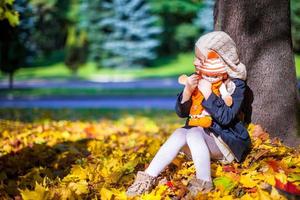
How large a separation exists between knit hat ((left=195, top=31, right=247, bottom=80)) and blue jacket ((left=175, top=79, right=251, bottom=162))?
0.24ft

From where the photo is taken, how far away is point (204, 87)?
3.17 meters

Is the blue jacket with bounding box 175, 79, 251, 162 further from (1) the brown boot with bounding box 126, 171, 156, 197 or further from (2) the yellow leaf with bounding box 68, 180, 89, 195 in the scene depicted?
(2) the yellow leaf with bounding box 68, 180, 89, 195

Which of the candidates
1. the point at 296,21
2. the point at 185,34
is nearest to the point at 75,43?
the point at 185,34

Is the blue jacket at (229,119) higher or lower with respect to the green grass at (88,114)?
higher

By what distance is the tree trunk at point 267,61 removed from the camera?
3.92 metres

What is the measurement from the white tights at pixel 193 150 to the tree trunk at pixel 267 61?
0.97 metres

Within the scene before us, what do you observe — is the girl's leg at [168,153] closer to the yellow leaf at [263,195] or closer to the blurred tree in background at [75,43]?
the yellow leaf at [263,195]

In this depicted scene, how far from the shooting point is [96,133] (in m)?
6.16

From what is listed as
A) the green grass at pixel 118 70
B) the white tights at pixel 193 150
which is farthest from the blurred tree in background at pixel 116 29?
the white tights at pixel 193 150

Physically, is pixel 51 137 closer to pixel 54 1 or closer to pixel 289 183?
pixel 289 183

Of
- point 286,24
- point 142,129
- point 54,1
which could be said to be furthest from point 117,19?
point 286,24

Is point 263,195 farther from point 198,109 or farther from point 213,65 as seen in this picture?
point 213,65

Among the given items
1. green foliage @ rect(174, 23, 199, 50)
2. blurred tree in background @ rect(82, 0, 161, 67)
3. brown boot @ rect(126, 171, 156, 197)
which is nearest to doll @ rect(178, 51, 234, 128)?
brown boot @ rect(126, 171, 156, 197)

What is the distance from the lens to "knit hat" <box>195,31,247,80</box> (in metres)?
3.20
